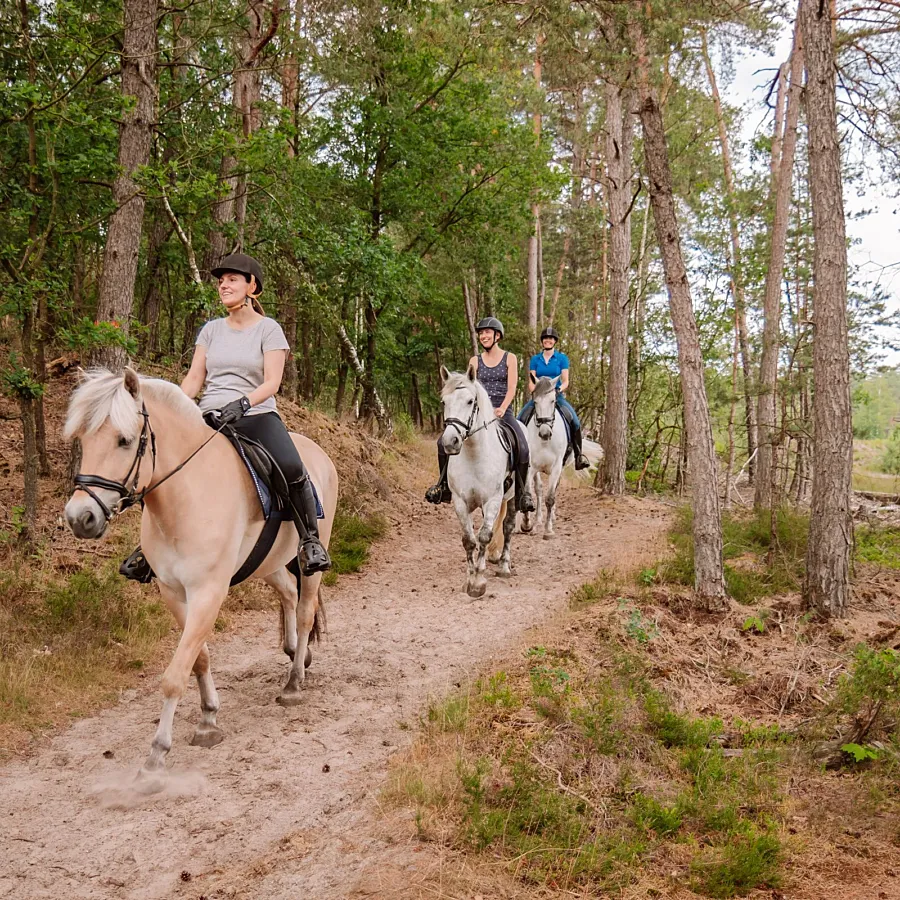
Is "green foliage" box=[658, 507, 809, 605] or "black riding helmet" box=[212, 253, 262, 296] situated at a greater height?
"black riding helmet" box=[212, 253, 262, 296]

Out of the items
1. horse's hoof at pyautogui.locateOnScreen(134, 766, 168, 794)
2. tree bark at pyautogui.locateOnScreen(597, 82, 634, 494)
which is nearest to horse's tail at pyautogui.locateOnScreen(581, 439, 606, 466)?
tree bark at pyautogui.locateOnScreen(597, 82, 634, 494)

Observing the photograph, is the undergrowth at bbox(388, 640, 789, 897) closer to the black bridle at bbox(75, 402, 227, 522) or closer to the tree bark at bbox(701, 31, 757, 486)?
the black bridle at bbox(75, 402, 227, 522)

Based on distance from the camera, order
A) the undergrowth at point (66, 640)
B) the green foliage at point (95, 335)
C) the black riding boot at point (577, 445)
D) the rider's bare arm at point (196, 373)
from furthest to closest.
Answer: the black riding boot at point (577, 445)
the green foliage at point (95, 335)
the undergrowth at point (66, 640)
the rider's bare arm at point (196, 373)

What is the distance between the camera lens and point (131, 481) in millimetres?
4027

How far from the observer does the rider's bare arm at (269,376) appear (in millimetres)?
4993

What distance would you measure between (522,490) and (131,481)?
6.89 meters

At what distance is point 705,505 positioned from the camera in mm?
7750

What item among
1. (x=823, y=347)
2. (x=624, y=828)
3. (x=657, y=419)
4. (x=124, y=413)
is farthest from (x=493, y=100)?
(x=624, y=828)

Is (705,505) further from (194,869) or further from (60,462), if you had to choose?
(60,462)

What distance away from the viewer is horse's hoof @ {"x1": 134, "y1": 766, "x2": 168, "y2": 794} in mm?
4109

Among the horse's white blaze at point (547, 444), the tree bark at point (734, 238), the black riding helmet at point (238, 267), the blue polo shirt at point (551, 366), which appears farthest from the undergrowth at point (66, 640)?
the tree bark at point (734, 238)

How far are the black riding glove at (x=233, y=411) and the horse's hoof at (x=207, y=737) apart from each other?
6.99 ft

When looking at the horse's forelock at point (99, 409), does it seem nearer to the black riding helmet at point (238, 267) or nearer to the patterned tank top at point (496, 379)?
the black riding helmet at point (238, 267)

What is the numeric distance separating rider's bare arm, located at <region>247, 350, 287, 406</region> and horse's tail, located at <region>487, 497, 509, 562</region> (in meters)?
5.31
